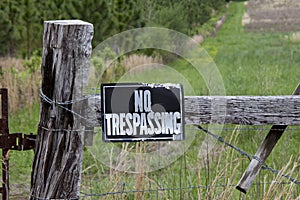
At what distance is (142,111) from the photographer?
6.55 feet

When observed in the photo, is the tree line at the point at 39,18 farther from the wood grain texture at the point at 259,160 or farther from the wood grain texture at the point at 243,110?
the wood grain texture at the point at 243,110

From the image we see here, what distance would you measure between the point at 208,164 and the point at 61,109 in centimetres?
85

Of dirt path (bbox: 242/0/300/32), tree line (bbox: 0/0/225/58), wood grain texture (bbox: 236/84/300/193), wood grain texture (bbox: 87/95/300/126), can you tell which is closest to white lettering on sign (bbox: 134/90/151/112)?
wood grain texture (bbox: 87/95/300/126)

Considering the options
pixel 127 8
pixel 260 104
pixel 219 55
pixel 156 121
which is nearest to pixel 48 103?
pixel 156 121

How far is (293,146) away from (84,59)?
10.8 ft

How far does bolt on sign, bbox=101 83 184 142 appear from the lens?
6.53ft

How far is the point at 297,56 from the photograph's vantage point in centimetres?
1425

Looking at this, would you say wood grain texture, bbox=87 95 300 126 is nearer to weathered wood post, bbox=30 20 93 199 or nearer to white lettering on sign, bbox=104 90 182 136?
white lettering on sign, bbox=104 90 182 136

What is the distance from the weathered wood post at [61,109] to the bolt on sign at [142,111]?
0.10m

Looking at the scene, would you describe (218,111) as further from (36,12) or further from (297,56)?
(297,56)

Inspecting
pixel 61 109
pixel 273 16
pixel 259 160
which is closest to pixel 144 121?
pixel 61 109

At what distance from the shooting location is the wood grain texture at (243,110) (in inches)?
81.4

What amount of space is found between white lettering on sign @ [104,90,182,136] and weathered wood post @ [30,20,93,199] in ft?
0.41

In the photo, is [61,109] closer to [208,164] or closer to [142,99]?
[142,99]
